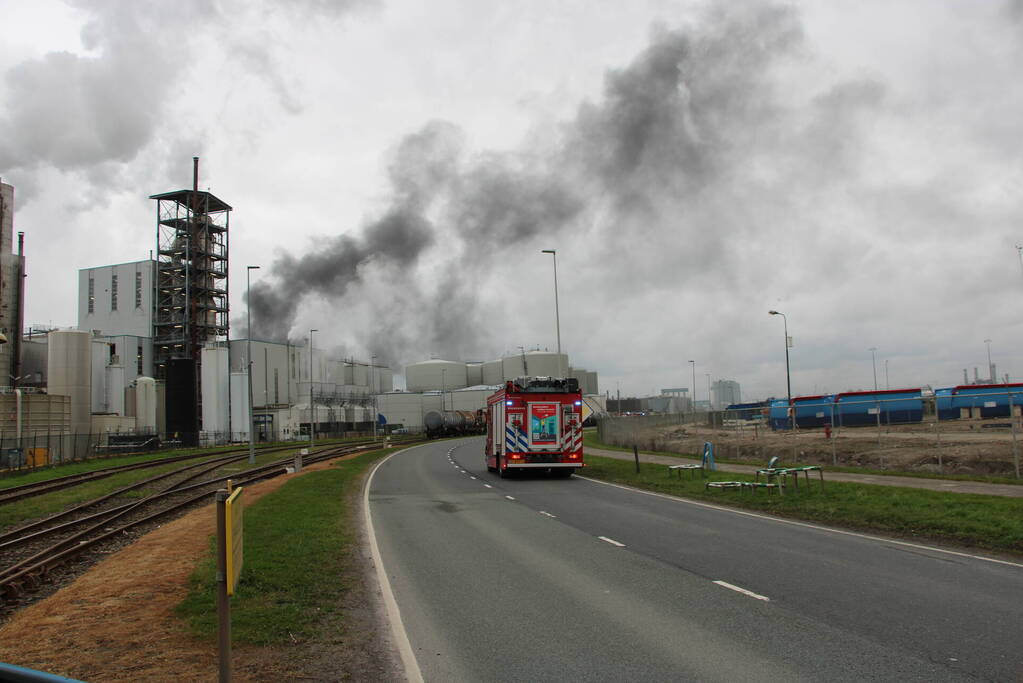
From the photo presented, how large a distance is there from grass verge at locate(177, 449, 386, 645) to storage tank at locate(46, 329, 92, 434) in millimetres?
46319

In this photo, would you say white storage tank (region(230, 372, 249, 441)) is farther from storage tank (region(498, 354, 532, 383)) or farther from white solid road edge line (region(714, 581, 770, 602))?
white solid road edge line (region(714, 581, 770, 602))

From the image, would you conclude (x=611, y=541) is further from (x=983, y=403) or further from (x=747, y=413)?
(x=983, y=403)

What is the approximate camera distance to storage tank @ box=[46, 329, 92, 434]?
5469 centimetres

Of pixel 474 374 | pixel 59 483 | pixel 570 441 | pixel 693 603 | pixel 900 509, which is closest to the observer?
pixel 693 603

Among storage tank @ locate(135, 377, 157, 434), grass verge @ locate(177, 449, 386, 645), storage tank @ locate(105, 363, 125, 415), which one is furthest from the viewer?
storage tank @ locate(135, 377, 157, 434)

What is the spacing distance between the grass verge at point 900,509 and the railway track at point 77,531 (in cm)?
1298

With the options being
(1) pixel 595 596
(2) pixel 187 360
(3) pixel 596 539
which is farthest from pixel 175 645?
(2) pixel 187 360

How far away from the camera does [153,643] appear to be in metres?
6.54

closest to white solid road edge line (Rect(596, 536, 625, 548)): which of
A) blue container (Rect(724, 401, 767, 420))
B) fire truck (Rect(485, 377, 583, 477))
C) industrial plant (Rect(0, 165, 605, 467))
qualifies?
fire truck (Rect(485, 377, 583, 477))

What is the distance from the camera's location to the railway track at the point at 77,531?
438 inches

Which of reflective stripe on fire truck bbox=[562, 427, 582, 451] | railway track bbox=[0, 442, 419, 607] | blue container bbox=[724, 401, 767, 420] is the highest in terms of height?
blue container bbox=[724, 401, 767, 420]

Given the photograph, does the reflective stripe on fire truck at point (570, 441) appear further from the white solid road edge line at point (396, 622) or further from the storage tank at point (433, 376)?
the storage tank at point (433, 376)

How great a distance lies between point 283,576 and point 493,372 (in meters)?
→ 111

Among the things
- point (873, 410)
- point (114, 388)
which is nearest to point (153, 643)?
point (873, 410)
